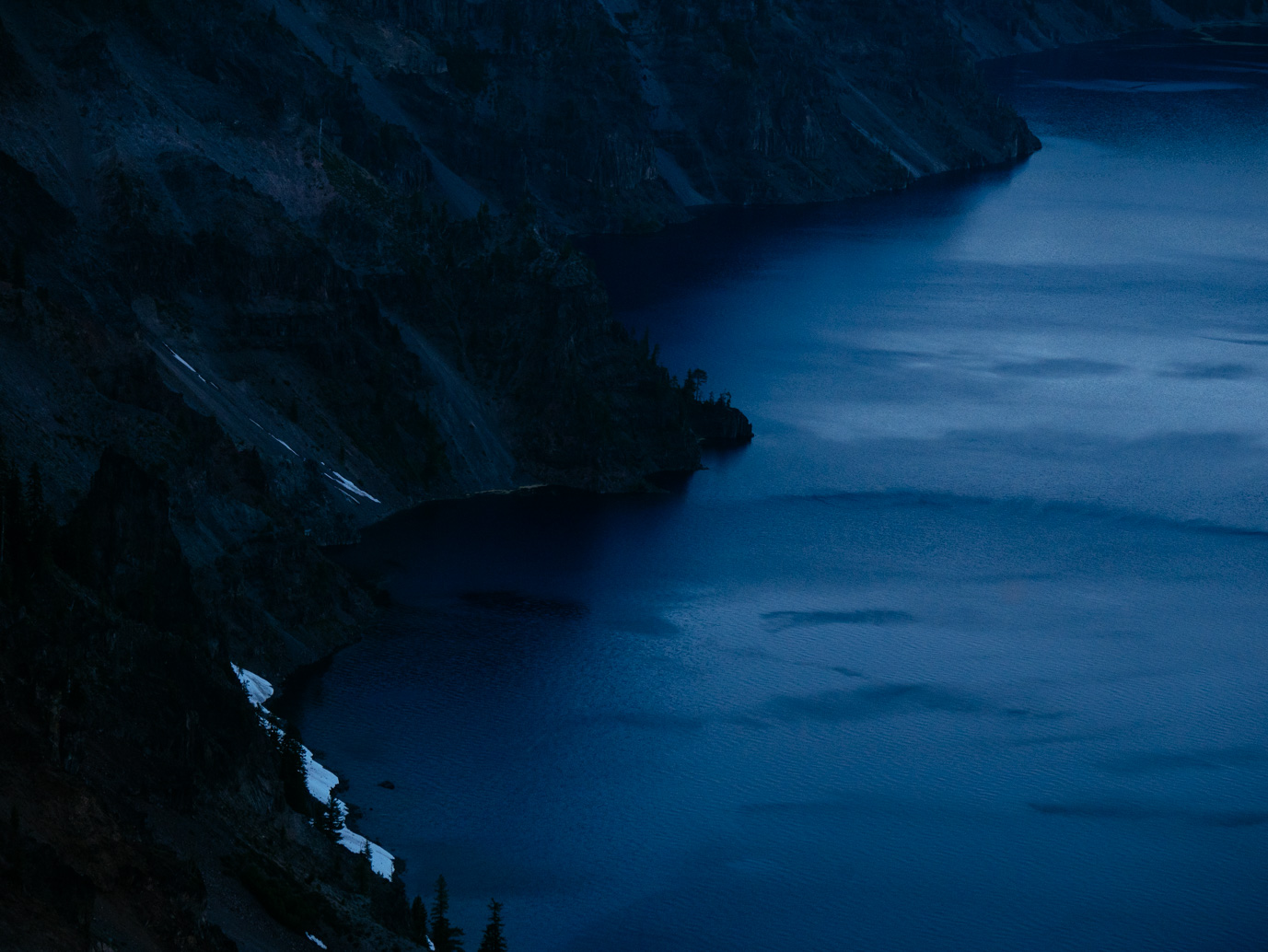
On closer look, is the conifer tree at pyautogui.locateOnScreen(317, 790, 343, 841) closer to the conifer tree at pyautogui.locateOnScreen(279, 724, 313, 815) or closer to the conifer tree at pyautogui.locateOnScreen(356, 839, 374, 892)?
the conifer tree at pyautogui.locateOnScreen(279, 724, 313, 815)

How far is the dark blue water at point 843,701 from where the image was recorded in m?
98.4

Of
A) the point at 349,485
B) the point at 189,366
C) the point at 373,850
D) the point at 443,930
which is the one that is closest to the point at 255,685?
the point at 373,850

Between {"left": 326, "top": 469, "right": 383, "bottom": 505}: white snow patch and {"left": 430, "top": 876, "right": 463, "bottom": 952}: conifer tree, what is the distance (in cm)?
5685

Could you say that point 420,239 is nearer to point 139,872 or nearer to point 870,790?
point 870,790

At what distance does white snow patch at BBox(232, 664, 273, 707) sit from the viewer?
11325 centimetres

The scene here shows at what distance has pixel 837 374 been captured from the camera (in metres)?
195

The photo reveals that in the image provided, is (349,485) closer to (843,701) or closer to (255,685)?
(255,685)

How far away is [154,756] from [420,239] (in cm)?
9651

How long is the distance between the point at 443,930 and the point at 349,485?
62.4m

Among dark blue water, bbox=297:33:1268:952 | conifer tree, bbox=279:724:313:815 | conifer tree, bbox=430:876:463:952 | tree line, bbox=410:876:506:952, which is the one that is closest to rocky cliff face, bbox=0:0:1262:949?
tree line, bbox=410:876:506:952

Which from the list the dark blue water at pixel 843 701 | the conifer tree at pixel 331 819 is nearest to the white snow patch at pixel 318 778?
the conifer tree at pixel 331 819

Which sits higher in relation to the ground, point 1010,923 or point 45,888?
point 45,888

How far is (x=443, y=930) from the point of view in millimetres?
89188

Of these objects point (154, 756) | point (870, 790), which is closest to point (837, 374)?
point (870, 790)
